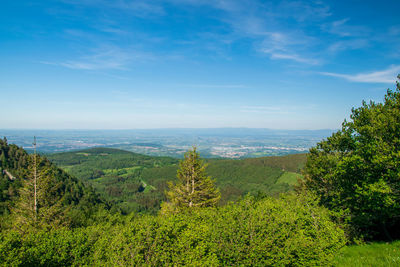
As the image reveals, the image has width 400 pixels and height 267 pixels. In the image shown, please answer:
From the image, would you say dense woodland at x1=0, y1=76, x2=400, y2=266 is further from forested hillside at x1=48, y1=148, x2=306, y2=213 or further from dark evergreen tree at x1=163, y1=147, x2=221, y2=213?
forested hillside at x1=48, y1=148, x2=306, y2=213

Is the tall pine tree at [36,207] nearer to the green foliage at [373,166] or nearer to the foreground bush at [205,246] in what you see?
the foreground bush at [205,246]

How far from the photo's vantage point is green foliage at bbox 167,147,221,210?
81.6ft

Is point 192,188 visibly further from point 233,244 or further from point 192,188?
point 233,244

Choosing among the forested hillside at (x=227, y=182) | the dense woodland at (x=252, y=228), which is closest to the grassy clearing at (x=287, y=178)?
the forested hillside at (x=227, y=182)

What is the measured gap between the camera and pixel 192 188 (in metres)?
25.7

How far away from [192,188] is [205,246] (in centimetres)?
1420

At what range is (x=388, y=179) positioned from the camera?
14609 millimetres

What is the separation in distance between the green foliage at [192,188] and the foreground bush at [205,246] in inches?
456

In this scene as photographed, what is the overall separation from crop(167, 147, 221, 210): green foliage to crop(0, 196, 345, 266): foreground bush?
11595 millimetres

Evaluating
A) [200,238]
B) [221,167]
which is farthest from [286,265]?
[221,167]

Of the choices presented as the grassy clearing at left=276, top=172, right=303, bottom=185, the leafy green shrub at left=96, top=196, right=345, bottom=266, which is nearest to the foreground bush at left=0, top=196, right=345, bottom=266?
the leafy green shrub at left=96, top=196, right=345, bottom=266

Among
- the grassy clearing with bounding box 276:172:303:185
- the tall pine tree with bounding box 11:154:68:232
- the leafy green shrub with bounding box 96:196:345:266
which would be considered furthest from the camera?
the grassy clearing with bounding box 276:172:303:185

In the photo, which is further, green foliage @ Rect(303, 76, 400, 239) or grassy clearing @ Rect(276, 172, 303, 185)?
grassy clearing @ Rect(276, 172, 303, 185)

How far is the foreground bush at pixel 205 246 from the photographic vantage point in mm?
10984
